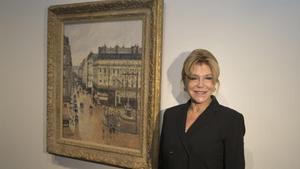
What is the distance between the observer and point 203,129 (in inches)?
53.2

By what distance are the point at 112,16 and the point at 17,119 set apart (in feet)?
3.48

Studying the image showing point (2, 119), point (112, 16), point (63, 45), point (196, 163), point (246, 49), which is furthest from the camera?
point (2, 119)

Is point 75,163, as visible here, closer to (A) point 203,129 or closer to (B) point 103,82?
(B) point 103,82

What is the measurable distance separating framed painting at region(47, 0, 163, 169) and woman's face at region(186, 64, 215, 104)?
0.86ft

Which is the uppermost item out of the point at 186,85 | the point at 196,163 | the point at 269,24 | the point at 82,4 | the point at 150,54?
the point at 82,4

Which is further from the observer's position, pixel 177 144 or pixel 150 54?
pixel 150 54

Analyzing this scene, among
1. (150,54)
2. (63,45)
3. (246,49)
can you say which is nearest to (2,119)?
(63,45)

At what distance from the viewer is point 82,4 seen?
1.82 metres

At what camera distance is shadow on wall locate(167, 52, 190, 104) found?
1.61 m

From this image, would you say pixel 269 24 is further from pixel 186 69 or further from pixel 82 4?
pixel 82 4

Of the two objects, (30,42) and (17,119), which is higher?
(30,42)

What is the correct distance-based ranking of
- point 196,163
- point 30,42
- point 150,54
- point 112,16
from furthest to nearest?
point 30,42 → point 112,16 → point 150,54 → point 196,163

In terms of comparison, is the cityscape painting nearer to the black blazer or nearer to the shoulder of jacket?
the black blazer

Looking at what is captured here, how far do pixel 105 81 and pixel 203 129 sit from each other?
703 mm
